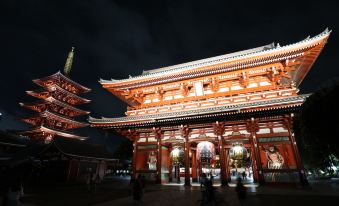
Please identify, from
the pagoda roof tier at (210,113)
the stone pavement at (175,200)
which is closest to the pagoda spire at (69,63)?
the pagoda roof tier at (210,113)

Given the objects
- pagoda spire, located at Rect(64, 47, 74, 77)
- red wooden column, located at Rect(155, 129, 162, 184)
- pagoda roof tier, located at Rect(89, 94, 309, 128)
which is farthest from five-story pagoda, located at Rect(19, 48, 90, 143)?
red wooden column, located at Rect(155, 129, 162, 184)

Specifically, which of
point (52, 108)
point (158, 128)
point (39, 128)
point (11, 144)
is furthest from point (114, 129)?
point (52, 108)

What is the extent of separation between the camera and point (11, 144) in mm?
22297

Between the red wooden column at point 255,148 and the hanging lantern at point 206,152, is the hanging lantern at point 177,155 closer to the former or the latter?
the hanging lantern at point 206,152

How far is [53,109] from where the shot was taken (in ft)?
126

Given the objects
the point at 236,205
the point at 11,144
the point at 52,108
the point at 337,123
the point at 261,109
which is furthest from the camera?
the point at 52,108

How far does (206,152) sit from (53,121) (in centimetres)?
3326

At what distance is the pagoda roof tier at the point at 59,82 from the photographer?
1535 inches

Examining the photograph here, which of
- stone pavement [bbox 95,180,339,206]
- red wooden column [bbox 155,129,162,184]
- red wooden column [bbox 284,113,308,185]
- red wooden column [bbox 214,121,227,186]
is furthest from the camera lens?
red wooden column [bbox 155,129,162,184]

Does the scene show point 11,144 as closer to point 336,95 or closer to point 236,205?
point 236,205

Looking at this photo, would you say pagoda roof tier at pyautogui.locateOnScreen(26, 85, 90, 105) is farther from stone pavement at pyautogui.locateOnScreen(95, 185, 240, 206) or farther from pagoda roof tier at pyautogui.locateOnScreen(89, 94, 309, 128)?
stone pavement at pyautogui.locateOnScreen(95, 185, 240, 206)

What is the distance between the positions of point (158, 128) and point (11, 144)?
18469 mm

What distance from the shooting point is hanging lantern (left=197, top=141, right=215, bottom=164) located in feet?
52.1

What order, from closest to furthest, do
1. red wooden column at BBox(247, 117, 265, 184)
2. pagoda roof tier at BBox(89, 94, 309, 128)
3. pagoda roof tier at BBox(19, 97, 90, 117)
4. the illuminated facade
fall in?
1. pagoda roof tier at BBox(89, 94, 309, 128)
2. red wooden column at BBox(247, 117, 265, 184)
3. the illuminated facade
4. pagoda roof tier at BBox(19, 97, 90, 117)
